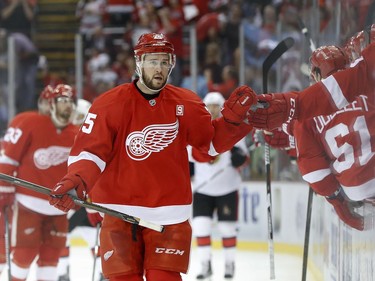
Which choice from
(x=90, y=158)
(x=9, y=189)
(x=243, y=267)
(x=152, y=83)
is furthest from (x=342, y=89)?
(x=243, y=267)

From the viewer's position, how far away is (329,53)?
12.8 feet

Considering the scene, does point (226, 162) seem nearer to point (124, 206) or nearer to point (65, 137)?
point (65, 137)

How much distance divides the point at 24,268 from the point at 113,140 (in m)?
1.72

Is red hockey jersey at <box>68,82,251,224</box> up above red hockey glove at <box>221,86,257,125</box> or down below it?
below

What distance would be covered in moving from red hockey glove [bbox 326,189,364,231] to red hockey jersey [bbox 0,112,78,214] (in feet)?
5.77

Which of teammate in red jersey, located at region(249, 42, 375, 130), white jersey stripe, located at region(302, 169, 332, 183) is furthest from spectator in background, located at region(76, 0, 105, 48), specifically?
teammate in red jersey, located at region(249, 42, 375, 130)

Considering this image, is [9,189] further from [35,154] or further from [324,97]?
[324,97]

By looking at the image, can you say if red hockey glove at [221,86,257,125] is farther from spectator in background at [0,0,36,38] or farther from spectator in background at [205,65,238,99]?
spectator in background at [0,0,36,38]

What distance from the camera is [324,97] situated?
3.50m

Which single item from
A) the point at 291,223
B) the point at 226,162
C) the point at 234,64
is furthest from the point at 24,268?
the point at 234,64

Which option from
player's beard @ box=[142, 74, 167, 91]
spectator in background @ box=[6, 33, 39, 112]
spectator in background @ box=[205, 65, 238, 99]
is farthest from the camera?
spectator in background @ box=[6, 33, 39, 112]

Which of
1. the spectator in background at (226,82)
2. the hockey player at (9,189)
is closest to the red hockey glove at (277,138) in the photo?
the hockey player at (9,189)

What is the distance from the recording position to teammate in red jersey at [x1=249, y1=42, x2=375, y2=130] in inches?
134

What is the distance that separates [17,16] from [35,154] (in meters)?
5.13
